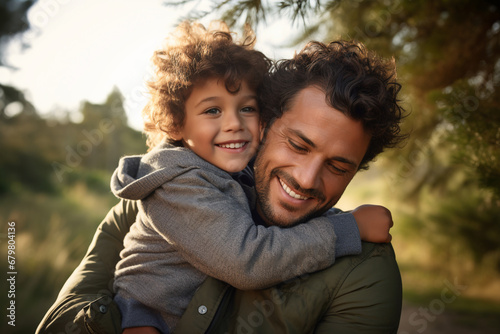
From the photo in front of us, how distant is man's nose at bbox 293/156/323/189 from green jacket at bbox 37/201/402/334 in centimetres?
44

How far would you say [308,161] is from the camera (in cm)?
209

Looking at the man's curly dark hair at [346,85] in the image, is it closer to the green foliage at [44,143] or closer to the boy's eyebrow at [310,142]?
the boy's eyebrow at [310,142]

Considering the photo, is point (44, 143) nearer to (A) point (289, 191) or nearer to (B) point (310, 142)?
(A) point (289, 191)

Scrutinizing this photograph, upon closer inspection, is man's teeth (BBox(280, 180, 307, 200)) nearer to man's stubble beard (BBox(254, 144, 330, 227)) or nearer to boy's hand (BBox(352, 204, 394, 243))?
man's stubble beard (BBox(254, 144, 330, 227))

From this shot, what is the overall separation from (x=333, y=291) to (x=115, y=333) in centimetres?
113

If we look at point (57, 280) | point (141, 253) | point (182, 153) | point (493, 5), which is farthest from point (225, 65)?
point (57, 280)

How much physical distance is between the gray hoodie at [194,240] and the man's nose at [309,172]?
0.79 feet

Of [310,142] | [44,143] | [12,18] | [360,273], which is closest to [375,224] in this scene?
[360,273]

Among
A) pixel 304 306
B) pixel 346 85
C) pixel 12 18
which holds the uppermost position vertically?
pixel 12 18

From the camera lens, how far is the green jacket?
1.70 metres

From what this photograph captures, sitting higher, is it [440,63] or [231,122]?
[440,63]

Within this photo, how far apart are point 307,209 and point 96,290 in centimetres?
135

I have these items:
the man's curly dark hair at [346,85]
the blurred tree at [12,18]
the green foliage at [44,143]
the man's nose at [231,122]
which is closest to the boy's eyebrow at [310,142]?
the man's curly dark hair at [346,85]

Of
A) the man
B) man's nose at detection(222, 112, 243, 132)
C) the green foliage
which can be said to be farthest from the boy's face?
the green foliage
